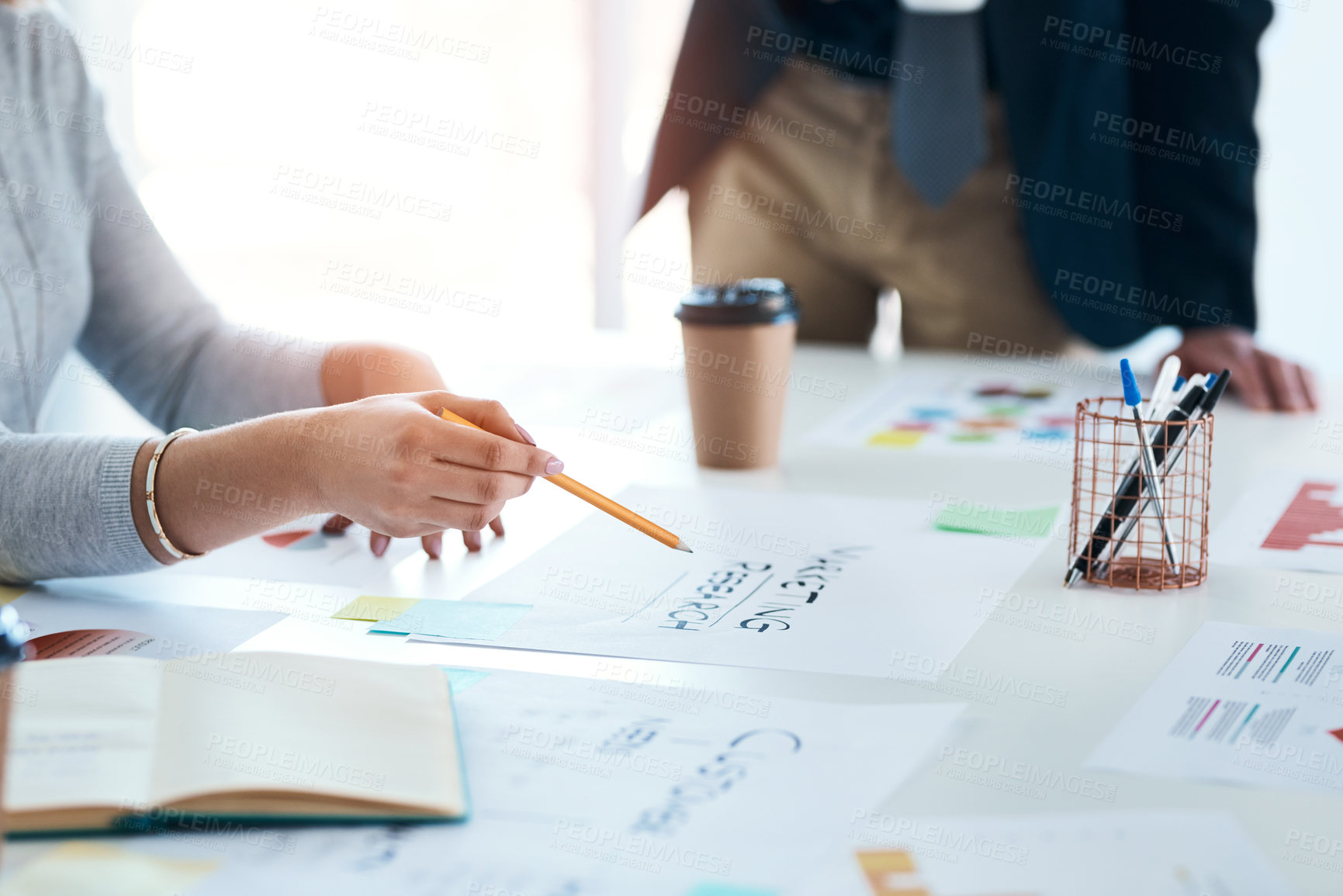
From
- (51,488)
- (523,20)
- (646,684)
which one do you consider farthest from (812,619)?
(523,20)

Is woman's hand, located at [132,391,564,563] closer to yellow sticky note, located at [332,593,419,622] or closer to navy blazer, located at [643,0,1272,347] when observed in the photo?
yellow sticky note, located at [332,593,419,622]

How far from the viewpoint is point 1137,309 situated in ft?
4.93

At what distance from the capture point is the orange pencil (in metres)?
0.75

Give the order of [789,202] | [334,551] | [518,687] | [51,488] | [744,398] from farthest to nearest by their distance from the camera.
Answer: [789,202] < [744,398] < [334,551] < [51,488] < [518,687]

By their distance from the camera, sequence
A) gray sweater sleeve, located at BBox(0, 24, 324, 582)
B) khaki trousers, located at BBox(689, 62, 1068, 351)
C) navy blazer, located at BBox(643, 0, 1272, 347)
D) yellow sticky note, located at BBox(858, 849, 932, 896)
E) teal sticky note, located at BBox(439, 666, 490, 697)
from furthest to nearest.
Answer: khaki trousers, located at BBox(689, 62, 1068, 351) → navy blazer, located at BBox(643, 0, 1272, 347) → gray sweater sleeve, located at BBox(0, 24, 324, 582) → teal sticky note, located at BBox(439, 666, 490, 697) → yellow sticky note, located at BBox(858, 849, 932, 896)

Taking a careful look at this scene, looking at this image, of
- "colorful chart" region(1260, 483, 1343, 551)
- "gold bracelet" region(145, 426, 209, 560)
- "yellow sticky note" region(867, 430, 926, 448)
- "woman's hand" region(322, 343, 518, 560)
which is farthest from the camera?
"yellow sticky note" region(867, 430, 926, 448)

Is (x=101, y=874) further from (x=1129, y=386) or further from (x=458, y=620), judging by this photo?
(x=1129, y=386)

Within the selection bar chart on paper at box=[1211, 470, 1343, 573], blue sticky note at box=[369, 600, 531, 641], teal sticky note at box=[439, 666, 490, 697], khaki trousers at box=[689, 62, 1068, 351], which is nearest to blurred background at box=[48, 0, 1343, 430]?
khaki trousers at box=[689, 62, 1068, 351]

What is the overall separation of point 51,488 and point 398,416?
0.85ft

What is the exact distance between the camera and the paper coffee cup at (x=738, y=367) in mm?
1058

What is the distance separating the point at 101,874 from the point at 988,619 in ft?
1.76

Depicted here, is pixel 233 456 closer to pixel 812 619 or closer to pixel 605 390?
pixel 812 619

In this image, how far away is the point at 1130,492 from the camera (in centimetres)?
80

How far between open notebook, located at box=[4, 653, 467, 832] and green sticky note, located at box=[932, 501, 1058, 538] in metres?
0.49
